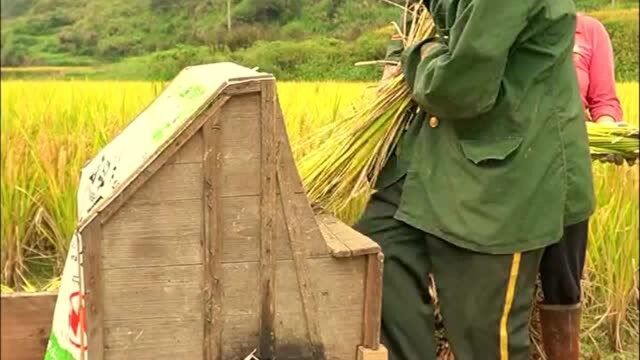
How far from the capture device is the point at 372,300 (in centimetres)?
186

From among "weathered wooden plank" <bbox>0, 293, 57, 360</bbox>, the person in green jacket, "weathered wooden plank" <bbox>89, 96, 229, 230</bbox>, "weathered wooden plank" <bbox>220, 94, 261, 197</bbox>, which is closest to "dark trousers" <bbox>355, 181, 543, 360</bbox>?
the person in green jacket

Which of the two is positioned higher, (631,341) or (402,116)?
(402,116)

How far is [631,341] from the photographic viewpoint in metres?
3.43

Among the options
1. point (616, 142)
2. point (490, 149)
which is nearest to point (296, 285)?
point (490, 149)

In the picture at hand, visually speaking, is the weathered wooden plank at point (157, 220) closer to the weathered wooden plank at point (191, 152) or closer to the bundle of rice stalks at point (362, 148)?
the weathered wooden plank at point (191, 152)

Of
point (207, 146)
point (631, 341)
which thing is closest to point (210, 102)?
point (207, 146)

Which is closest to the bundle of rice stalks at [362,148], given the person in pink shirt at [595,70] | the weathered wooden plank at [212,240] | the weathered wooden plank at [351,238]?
the weathered wooden plank at [351,238]

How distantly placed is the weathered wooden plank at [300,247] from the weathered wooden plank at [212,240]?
0.41 feet

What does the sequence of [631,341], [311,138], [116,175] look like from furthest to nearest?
[631,341] → [311,138] → [116,175]

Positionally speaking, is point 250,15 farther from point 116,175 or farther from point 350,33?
point 116,175

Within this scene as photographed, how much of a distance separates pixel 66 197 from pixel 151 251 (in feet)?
5.24

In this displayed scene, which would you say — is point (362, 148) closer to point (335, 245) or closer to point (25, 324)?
point (335, 245)

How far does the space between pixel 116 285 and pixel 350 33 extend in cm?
127

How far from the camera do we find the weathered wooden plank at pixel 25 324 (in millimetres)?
2188
